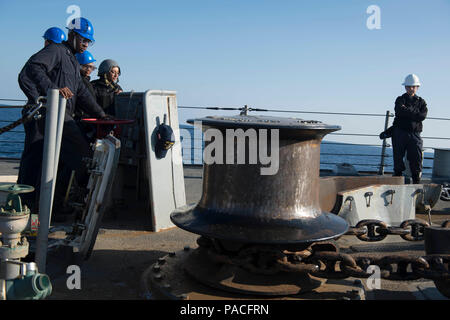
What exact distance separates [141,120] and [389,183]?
269 cm

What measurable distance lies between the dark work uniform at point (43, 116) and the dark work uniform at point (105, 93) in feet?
3.00

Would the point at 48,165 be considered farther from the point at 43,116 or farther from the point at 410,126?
the point at 410,126

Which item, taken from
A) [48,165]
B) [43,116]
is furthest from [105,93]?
[48,165]

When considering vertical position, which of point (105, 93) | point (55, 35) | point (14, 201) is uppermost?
point (55, 35)

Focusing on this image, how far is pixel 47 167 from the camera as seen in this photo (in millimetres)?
2621

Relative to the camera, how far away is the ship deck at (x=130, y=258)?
2.87 meters

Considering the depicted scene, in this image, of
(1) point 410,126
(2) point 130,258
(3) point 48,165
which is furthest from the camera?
(1) point 410,126

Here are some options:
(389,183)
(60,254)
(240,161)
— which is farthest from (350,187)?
(60,254)

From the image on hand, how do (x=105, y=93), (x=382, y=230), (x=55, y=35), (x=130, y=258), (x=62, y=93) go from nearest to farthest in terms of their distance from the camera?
(x=382, y=230) < (x=130, y=258) < (x=62, y=93) < (x=55, y=35) < (x=105, y=93)

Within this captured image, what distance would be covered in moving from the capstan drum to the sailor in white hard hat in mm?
5003

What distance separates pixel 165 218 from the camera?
450cm

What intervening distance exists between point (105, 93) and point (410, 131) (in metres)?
4.52

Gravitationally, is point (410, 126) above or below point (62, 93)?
below
